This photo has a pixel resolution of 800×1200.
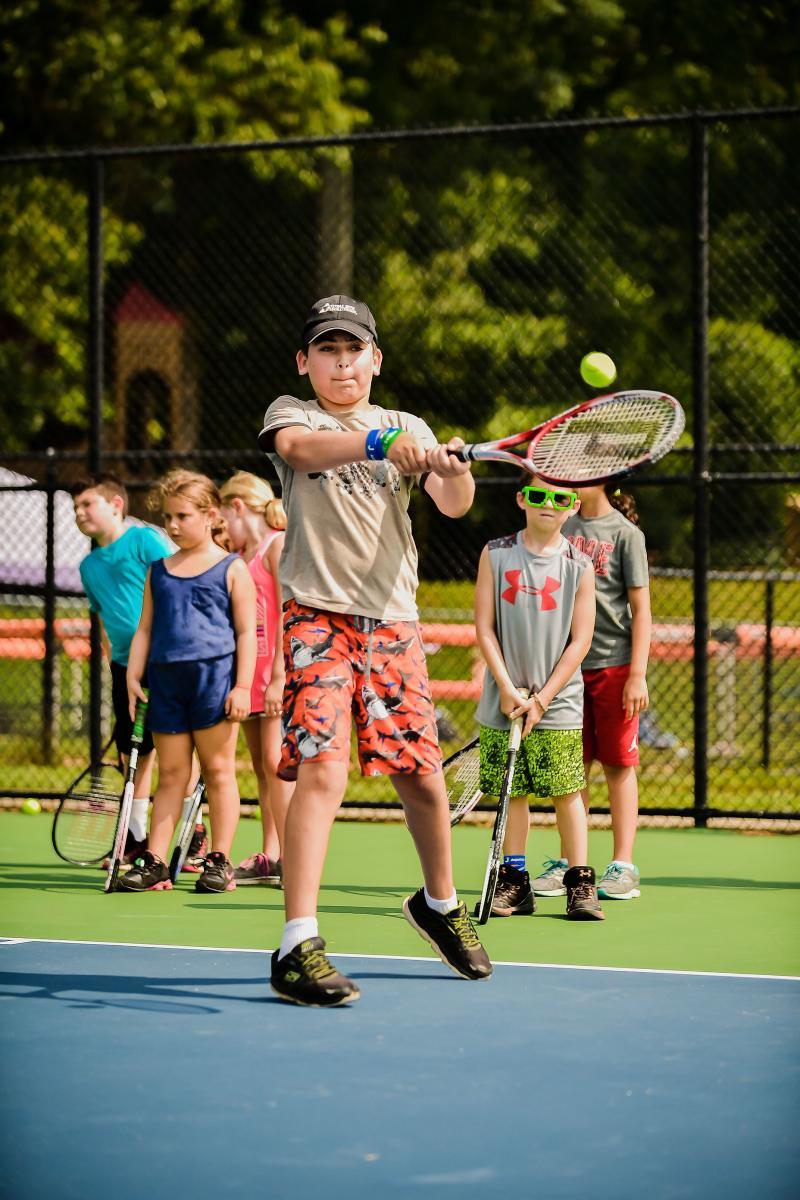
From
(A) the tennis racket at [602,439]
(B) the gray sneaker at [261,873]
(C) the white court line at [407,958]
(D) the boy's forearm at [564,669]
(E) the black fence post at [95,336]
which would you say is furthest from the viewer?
(E) the black fence post at [95,336]

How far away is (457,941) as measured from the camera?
15.6 feet

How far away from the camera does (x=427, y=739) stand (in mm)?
4723

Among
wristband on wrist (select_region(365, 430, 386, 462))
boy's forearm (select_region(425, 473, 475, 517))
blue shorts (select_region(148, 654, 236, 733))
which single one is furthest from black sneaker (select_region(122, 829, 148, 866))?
wristband on wrist (select_region(365, 430, 386, 462))

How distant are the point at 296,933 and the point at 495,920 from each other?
143 centimetres

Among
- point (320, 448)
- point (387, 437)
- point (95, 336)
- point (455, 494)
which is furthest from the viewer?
point (95, 336)

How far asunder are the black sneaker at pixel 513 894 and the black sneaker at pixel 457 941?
40.5 inches

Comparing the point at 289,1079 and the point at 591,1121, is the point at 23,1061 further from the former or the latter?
the point at 591,1121

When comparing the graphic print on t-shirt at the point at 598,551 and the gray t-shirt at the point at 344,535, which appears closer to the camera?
the gray t-shirt at the point at 344,535

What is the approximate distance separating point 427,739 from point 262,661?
2.32 meters

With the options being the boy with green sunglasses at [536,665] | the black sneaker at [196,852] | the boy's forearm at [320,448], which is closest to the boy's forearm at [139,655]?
the black sneaker at [196,852]

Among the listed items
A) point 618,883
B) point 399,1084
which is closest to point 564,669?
point 618,883

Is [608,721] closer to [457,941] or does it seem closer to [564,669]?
[564,669]

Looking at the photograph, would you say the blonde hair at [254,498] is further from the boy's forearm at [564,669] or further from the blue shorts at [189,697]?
the boy's forearm at [564,669]

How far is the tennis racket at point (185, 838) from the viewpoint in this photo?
6758mm
